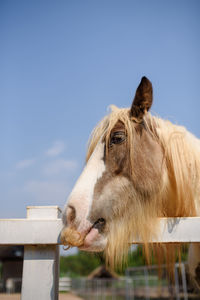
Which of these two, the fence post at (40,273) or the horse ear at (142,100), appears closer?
the fence post at (40,273)

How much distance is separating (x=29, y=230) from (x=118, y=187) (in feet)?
2.28

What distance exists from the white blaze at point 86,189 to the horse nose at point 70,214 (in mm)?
21

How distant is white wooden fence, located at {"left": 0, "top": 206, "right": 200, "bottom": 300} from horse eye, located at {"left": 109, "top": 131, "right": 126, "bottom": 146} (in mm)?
741

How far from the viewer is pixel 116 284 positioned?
63.7 feet

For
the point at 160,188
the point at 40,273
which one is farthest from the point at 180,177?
the point at 40,273

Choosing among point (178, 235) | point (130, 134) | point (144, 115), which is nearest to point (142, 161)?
point (130, 134)

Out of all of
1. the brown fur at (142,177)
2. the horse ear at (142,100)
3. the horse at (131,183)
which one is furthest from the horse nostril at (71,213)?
the horse ear at (142,100)

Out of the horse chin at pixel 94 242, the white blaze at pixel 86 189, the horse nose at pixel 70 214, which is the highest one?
the white blaze at pixel 86 189

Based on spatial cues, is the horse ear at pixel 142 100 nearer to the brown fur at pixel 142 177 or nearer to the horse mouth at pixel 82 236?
the brown fur at pixel 142 177

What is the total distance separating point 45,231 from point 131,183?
73cm

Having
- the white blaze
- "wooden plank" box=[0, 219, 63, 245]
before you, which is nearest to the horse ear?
the white blaze

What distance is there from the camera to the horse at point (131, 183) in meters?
1.84

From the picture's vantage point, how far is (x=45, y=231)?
1688mm

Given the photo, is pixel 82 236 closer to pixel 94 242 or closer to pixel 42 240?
pixel 94 242
